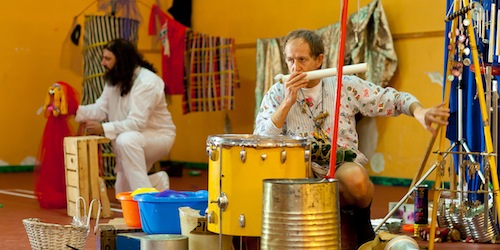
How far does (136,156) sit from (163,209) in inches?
91.5

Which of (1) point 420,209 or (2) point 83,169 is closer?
(1) point 420,209

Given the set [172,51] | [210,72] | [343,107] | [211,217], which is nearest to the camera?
[211,217]

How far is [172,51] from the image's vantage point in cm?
888

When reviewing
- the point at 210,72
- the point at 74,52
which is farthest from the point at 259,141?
the point at 74,52

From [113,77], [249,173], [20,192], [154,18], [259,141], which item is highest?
[154,18]

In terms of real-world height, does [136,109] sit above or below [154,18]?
below

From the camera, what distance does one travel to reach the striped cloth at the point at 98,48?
755 cm

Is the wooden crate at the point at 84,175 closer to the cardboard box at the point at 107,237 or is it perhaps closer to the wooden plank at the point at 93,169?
the wooden plank at the point at 93,169

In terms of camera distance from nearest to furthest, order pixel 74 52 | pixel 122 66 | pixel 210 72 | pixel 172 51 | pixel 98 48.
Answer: pixel 122 66 → pixel 98 48 → pixel 210 72 → pixel 172 51 → pixel 74 52

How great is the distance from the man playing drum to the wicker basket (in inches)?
33.6

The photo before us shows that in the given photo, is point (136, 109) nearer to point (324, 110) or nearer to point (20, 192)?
point (20, 192)

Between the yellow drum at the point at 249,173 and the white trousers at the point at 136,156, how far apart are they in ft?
8.89

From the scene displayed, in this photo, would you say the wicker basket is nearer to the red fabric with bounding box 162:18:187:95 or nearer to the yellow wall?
the yellow wall

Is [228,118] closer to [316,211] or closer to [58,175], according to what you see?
[58,175]
